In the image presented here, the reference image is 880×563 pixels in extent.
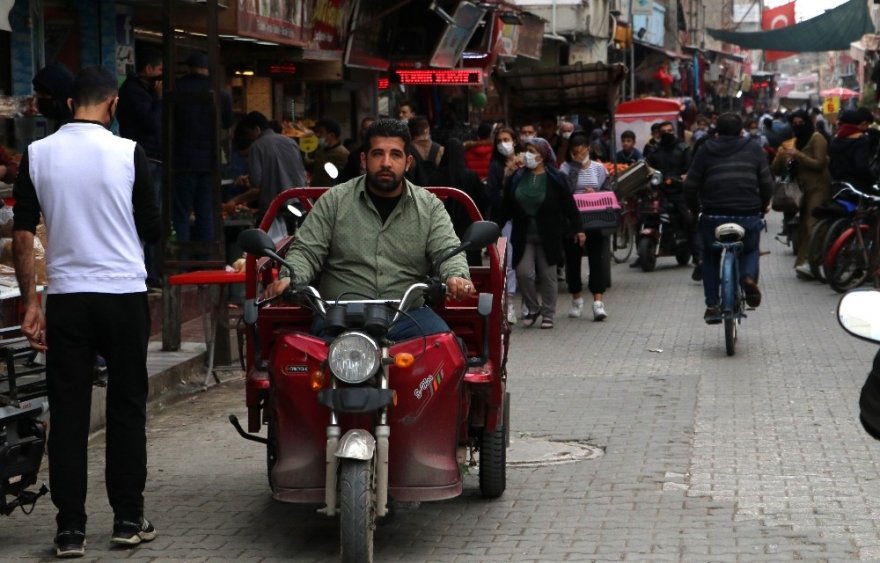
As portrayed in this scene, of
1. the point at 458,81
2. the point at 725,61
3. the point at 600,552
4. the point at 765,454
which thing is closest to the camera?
the point at 600,552

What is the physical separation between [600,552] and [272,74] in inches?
568

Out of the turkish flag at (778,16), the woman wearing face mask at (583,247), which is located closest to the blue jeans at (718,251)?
the woman wearing face mask at (583,247)

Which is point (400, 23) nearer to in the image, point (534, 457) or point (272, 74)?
point (272, 74)

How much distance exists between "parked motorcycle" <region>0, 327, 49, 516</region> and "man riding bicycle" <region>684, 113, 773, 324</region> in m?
6.84

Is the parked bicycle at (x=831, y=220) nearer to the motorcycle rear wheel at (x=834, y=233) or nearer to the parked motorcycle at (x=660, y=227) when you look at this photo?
the motorcycle rear wheel at (x=834, y=233)

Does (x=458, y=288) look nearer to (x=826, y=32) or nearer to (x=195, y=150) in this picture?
(x=195, y=150)

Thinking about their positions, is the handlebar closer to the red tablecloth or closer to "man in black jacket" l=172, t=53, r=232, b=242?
the red tablecloth

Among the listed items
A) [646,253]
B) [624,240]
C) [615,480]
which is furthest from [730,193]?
[624,240]

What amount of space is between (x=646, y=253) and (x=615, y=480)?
→ 487 inches

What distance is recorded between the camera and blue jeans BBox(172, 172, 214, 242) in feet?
42.7

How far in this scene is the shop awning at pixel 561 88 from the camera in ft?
70.6

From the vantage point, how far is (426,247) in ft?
22.1

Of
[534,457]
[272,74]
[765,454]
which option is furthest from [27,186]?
[272,74]

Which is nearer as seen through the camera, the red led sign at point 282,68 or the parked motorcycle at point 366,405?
the parked motorcycle at point 366,405
